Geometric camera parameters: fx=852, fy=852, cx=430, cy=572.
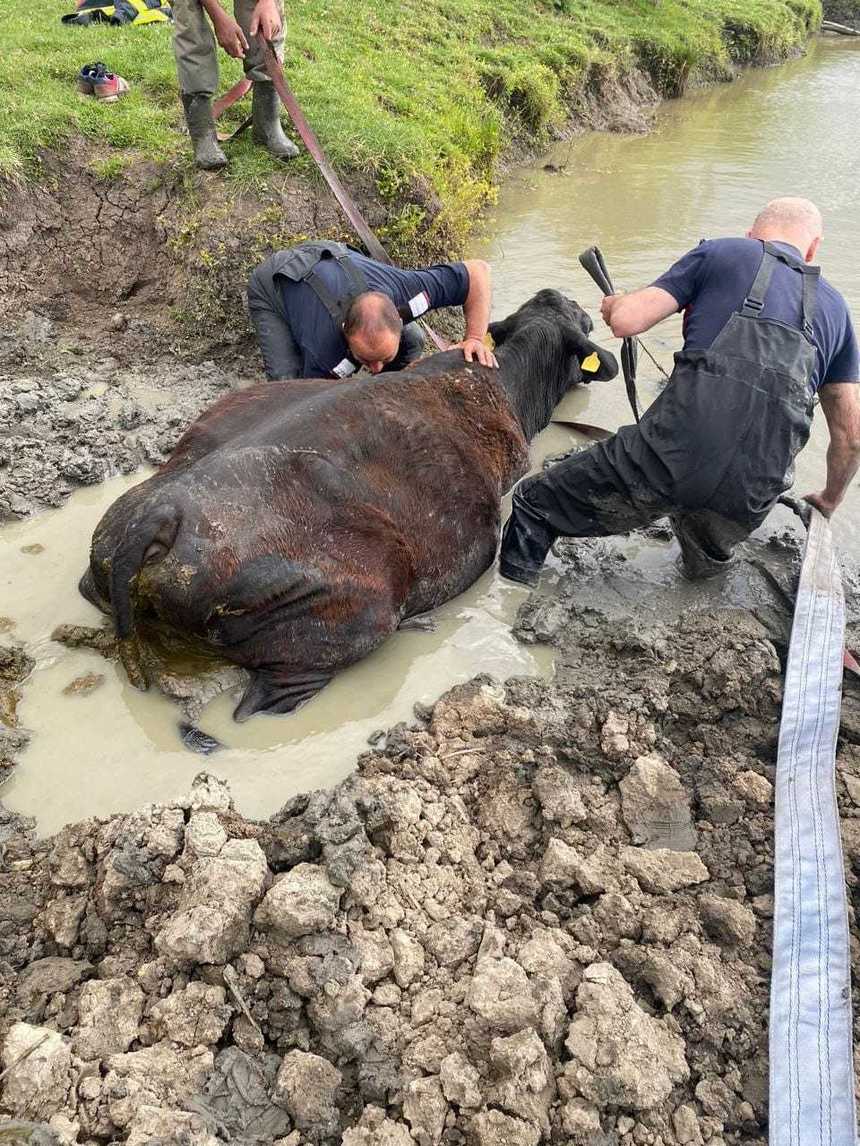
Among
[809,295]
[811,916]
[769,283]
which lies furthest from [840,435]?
[811,916]

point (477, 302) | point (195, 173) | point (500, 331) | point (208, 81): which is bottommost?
point (500, 331)

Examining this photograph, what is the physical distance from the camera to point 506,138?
34.6 ft

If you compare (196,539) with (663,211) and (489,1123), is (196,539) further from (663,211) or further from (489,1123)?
(663,211)

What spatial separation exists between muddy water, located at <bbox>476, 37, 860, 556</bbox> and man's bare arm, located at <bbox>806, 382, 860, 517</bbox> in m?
0.53

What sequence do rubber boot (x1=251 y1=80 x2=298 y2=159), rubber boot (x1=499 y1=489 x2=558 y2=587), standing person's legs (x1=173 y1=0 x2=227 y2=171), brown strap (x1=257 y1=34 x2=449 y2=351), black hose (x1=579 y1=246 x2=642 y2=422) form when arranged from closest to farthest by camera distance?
rubber boot (x1=499 y1=489 x2=558 y2=587)
black hose (x1=579 y1=246 x2=642 y2=422)
standing person's legs (x1=173 y1=0 x2=227 y2=171)
brown strap (x1=257 y1=34 x2=449 y2=351)
rubber boot (x1=251 y1=80 x2=298 y2=159)

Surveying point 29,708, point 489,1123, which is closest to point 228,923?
point 489,1123

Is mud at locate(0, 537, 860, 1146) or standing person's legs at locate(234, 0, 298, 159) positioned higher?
standing person's legs at locate(234, 0, 298, 159)

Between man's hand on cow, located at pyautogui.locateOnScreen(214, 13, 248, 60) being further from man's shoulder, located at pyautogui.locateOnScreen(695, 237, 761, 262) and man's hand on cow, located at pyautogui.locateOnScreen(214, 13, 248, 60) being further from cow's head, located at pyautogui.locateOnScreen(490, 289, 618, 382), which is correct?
man's shoulder, located at pyautogui.locateOnScreen(695, 237, 761, 262)

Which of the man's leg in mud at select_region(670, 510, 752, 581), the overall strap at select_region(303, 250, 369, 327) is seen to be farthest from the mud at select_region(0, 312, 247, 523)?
the man's leg in mud at select_region(670, 510, 752, 581)

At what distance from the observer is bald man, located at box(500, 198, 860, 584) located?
12.1ft

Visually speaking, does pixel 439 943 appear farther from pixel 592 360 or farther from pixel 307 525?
pixel 592 360

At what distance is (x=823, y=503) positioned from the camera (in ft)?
14.6

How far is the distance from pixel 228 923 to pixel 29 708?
1560mm

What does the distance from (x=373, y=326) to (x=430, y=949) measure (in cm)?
299
